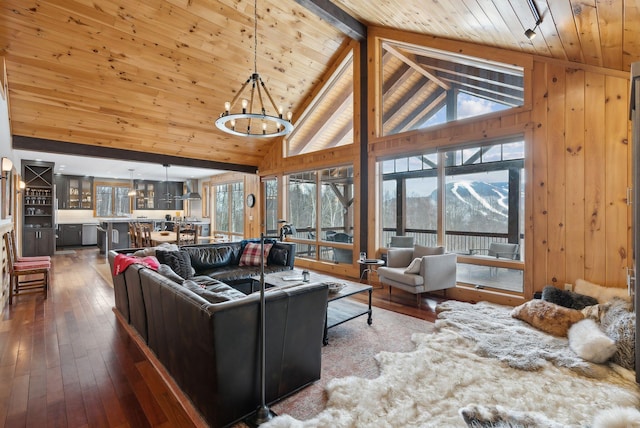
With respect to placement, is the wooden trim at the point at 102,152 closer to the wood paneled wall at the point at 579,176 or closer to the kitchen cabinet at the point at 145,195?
the kitchen cabinet at the point at 145,195

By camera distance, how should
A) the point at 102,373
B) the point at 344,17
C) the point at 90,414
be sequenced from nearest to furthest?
the point at 90,414, the point at 102,373, the point at 344,17

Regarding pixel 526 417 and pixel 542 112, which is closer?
pixel 526 417

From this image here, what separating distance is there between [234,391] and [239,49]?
5.23 m

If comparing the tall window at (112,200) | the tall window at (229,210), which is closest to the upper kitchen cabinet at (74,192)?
Answer: the tall window at (112,200)

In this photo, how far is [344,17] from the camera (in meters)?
5.15

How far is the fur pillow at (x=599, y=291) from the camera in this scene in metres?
3.28

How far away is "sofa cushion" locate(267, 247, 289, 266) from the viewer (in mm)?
5102

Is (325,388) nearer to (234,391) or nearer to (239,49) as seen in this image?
(234,391)

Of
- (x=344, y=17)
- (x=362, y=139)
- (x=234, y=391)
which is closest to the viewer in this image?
(x=234, y=391)

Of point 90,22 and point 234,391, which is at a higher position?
point 90,22

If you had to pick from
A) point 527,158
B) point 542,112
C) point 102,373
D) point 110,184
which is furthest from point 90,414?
point 110,184

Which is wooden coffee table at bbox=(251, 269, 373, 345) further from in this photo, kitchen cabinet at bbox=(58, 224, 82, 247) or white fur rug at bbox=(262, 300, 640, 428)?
kitchen cabinet at bbox=(58, 224, 82, 247)

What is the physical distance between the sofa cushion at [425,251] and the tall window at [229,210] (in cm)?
615

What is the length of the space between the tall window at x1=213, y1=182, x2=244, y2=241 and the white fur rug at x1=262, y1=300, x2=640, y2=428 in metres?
7.79
